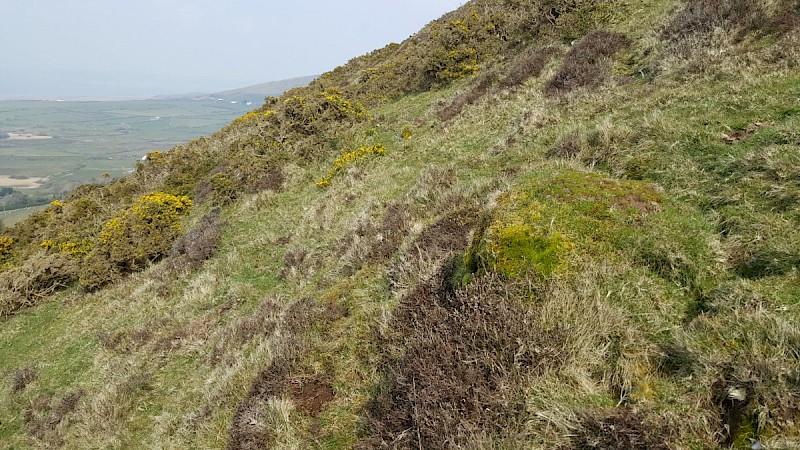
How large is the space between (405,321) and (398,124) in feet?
49.5

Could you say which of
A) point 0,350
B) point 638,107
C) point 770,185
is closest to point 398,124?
point 638,107

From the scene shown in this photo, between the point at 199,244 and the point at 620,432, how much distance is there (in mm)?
14721

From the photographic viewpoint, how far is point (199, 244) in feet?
49.3

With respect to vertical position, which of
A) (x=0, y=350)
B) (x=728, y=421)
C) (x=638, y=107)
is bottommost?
(x=0, y=350)

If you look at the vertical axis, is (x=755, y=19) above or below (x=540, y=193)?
above

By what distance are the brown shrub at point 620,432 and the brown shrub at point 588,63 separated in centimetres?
1256

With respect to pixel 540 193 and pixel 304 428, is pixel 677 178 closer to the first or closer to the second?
pixel 540 193

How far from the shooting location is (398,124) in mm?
19625

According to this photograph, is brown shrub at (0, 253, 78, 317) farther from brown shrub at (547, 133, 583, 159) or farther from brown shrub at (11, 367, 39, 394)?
brown shrub at (547, 133, 583, 159)

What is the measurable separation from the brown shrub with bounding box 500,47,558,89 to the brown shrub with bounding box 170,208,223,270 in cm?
1261

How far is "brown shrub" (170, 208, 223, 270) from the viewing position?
572 inches

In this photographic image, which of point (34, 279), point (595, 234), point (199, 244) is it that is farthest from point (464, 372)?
point (34, 279)

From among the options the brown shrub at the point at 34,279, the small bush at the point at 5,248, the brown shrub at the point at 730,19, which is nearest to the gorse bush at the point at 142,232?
the brown shrub at the point at 34,279

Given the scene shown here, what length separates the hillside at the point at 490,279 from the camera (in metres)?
3.82
